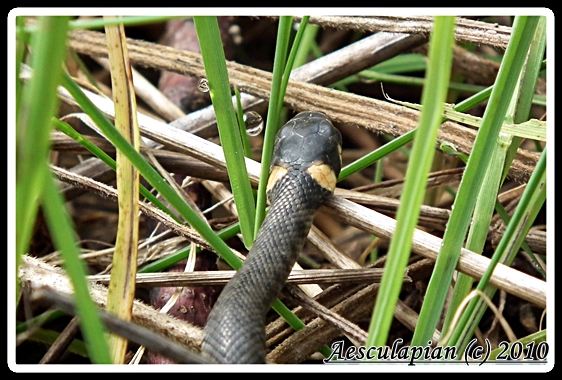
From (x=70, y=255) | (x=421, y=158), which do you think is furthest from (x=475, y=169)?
(x=70, y=255)

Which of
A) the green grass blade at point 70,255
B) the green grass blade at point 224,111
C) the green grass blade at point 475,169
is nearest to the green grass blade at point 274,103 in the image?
the green grass blade at point 224,111

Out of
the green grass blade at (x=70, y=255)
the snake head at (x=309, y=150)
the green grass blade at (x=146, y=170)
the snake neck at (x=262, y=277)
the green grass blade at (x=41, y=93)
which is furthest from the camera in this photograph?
the snake head at (x=309, y=150)

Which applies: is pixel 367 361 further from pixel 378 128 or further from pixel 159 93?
pixel 159 93

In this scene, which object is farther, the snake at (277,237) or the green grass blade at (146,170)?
the snake at (277,237)

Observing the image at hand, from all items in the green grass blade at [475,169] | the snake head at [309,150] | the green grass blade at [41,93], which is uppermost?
the snake head at [309,150]

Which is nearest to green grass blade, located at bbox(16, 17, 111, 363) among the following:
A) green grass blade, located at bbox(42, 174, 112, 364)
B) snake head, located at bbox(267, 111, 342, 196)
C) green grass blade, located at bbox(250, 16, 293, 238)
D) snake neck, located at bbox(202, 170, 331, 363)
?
green grass blade, located at bbox(42, 174, 112, 364)

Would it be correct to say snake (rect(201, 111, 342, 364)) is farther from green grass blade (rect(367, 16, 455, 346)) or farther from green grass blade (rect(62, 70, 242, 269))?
green grass blade (rect(367, 16, 455, 346))

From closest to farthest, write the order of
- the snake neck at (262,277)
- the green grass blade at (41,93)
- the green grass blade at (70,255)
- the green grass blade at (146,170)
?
the green grass blade at (41,93), the green grass blade at (70,255), the green grass blade at (146,170), the snake neck at (262,277)

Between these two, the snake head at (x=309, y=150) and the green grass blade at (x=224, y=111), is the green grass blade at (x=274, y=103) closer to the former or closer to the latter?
the green grass blade at (x=224, y=111)
